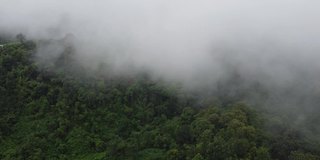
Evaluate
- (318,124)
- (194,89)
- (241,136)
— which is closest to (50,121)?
(194,89)

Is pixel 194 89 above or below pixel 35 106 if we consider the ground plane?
above

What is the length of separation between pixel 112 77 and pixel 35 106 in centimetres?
1217

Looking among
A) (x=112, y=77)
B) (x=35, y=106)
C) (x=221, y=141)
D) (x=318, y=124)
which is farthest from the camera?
(x=112, y=77)

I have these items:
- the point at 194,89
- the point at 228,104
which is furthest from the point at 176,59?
the point at 228,104

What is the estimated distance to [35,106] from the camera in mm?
84125

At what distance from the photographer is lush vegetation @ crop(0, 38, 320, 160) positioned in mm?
72250

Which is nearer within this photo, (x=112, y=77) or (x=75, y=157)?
(x=75, y=157)

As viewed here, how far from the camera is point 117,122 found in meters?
82.1

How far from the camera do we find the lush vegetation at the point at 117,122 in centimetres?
7225

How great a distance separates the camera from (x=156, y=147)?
76.7 m

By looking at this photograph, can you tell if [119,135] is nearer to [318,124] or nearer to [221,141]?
[221,141]

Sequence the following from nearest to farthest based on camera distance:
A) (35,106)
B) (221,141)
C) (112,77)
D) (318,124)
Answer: (221,141)
(318,124)
(35,106)
(112,77)

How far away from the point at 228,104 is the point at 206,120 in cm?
614

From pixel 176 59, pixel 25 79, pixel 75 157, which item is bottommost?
pixel 75 157
